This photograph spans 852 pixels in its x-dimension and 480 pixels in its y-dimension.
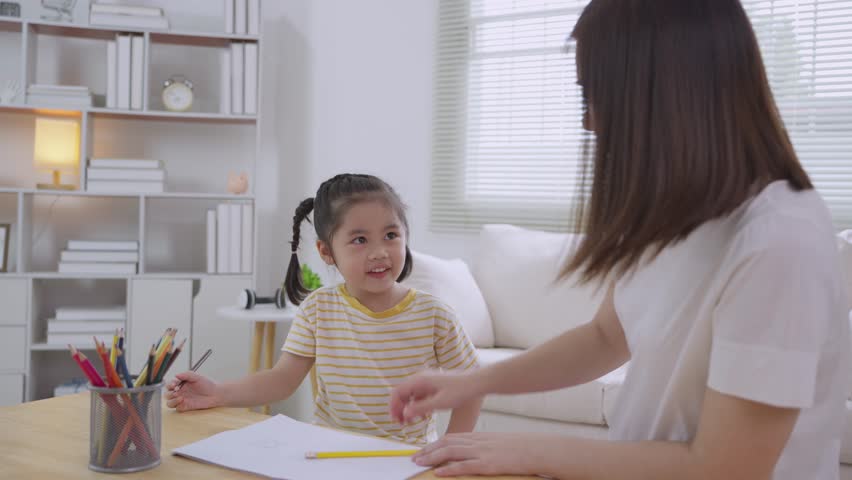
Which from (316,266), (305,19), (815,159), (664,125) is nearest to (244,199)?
(316,266)

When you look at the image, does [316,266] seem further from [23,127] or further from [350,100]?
[23,127]

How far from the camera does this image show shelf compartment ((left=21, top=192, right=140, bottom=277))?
3.75 m

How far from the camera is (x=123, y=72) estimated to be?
3.44m

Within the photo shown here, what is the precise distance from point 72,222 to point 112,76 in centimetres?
83

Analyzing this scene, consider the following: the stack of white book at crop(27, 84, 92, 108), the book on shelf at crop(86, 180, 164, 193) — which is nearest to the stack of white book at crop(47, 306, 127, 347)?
the book on shelf at crop(86, 180, 164, 193)

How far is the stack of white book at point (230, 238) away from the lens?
11.5 feet

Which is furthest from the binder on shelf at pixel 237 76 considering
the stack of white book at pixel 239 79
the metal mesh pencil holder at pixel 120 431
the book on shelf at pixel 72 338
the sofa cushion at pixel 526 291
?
the metal mesh pencil holder at pixel 120 431

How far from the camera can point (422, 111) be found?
384 centimetres

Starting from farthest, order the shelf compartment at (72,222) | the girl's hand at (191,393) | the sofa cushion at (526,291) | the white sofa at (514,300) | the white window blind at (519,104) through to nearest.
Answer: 1. the shelf compartment at (72,222)
2. the white window blind at (519,104)
3. the sofa cushion at (526,291)
4. the white sofa at (514,300)
5. the girl's hand at (191,393)

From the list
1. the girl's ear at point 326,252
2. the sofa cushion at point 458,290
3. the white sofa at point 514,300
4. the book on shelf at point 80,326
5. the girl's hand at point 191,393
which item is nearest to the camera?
the girl's hand at point 191,393

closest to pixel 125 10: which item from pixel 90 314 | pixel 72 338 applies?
pixel 90 314

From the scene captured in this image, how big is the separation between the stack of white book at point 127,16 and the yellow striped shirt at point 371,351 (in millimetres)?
2532

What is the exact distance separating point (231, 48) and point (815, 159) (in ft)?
8.50

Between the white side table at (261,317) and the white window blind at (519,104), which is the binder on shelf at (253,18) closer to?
the white window blind at (519,104)
